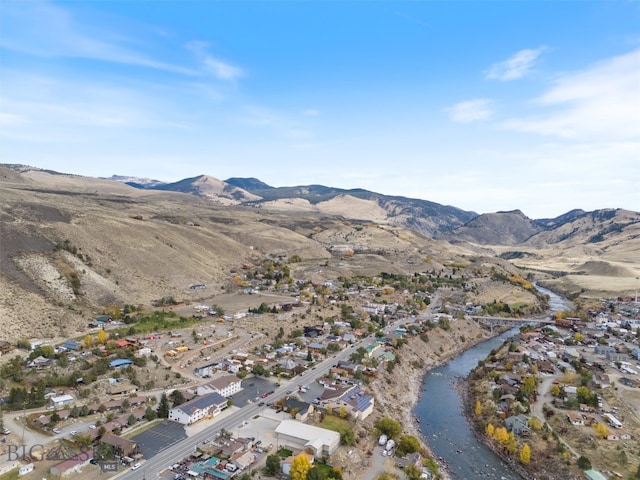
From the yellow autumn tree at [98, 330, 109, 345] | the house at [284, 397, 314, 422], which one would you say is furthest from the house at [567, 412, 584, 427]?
the yellow autumn tree at [98, 330, 109, 345]

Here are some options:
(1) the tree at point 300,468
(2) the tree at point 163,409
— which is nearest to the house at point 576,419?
(1) the tree at point 300,468

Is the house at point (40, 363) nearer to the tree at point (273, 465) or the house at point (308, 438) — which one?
the house at point (308, 438)

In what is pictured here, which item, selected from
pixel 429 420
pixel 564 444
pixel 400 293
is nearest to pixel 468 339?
pixel 400 293

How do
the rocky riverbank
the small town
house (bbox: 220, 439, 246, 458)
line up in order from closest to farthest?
the small town → house (bbox: 220, 439, 246, 458) → the rocky riverbank

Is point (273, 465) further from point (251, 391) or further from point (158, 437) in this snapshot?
point (251, 391)

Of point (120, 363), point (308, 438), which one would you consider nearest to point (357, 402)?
point (308, 438)

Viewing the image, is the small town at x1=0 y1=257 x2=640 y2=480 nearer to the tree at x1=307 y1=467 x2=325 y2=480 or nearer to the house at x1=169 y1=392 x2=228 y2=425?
the house at x1=169 y1=392 x2=228 y2=425
